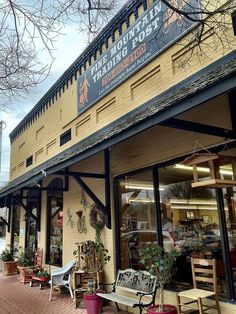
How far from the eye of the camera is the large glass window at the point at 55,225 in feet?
34.3

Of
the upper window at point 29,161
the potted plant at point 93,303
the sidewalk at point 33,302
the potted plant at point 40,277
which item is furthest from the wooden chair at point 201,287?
the upper window at point 29,161

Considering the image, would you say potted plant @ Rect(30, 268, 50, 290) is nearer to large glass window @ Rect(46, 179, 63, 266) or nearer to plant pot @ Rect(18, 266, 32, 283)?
plant pot @ Rect(18, 266, 32, 283)

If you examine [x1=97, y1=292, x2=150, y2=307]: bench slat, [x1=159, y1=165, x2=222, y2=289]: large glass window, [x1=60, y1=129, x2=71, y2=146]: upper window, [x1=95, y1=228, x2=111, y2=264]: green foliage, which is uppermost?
[x1=60, y1=129, x2=71, y2=146]: upper window

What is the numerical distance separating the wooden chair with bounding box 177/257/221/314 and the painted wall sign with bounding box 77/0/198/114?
3.97 metres

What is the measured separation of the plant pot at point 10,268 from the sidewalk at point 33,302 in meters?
2.46

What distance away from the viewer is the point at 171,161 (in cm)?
627

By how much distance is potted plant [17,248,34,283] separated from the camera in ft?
34.1

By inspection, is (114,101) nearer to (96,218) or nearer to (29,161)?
(96,218)

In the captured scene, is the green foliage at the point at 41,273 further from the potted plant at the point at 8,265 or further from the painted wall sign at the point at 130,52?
the painted wall sign at the point at 130,52

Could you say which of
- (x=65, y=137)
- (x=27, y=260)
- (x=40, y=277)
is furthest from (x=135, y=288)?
(x=65, y=137)

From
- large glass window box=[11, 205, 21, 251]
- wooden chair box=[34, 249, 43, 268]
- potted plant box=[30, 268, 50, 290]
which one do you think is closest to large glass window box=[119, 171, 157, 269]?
potted plant box=[30, 268, 50, 290]

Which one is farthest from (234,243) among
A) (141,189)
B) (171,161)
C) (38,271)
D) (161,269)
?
(38,271)

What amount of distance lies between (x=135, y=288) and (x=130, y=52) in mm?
5199

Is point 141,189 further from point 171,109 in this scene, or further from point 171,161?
point 171,109
